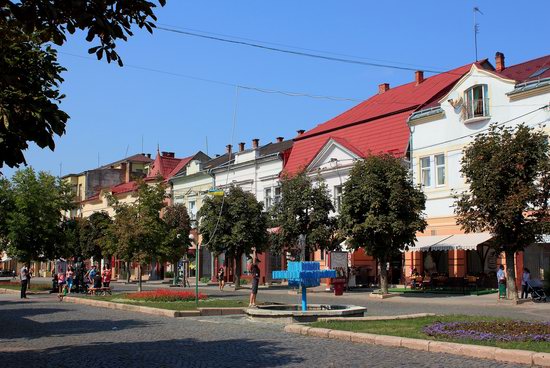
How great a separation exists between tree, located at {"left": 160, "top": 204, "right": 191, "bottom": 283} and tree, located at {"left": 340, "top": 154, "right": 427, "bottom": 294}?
14.3m

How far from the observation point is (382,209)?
3219 centimetres

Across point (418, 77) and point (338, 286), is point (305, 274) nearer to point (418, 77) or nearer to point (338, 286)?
point (338, 286)

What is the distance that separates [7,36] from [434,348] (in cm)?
945

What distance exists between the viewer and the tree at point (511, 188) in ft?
87.9

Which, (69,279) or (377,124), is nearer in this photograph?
(69,279)

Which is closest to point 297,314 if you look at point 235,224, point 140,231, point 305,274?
point 305,274

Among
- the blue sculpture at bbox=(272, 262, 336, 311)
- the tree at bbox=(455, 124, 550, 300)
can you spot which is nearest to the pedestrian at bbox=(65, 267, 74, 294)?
the blue sculpture at bbox=(272, 262, 336, 311)

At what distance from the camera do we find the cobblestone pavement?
36.9 feet

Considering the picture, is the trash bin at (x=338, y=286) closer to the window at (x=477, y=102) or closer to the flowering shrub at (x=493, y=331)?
the window at (x=477, y=102)

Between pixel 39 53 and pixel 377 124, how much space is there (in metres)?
33.0

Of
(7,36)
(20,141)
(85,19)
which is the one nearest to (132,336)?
(20,141)

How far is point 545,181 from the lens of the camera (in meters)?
26.7

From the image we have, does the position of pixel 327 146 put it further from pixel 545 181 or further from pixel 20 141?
pixel 20 141

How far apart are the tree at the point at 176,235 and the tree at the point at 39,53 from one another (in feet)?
99.3
